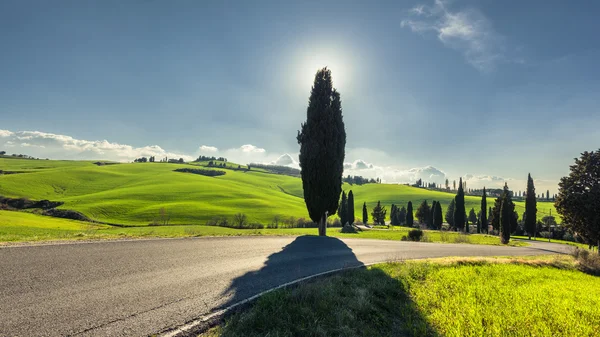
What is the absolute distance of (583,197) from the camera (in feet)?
63.5

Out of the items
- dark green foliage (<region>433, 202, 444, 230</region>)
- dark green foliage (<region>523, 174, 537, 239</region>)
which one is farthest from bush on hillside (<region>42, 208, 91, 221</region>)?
dark green foliage (<region>523, 174, 537, 239</region>)

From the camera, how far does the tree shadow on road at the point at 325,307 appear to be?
457cm

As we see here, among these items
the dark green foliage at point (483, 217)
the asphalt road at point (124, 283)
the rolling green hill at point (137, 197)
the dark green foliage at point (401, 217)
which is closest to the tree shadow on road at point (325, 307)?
the asphalt road at point (124, 283)

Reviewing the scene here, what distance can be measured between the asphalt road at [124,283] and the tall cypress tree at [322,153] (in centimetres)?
1006

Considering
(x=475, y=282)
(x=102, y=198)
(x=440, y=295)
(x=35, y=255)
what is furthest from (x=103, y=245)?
(x=102, y=198)

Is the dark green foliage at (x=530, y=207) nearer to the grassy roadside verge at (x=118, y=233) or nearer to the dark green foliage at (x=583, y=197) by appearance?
the grassy roadside verge at (x=118, y=233)

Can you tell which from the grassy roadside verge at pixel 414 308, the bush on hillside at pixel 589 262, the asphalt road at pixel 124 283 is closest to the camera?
the asphalt road at pixel 124 283

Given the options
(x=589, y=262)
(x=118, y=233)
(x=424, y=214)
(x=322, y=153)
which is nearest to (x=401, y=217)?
(x=424, y=214)

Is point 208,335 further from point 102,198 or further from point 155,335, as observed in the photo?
point 102,198

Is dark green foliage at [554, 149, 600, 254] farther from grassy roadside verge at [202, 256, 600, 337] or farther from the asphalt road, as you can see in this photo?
the asphalt road

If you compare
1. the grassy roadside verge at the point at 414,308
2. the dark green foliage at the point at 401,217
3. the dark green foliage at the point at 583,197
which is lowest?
the dark green foliage at the point at 401,217

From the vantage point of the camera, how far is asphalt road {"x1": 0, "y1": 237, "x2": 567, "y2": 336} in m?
4.11

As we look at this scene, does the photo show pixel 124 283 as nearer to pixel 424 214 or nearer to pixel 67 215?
pixel 67 215

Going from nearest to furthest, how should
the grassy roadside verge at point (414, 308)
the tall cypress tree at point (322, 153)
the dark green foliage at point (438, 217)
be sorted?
the grassy roadside verge at point (414, 308), the tall cypress tree at point (322, 153), the dark green foliage at point (438, 217)
